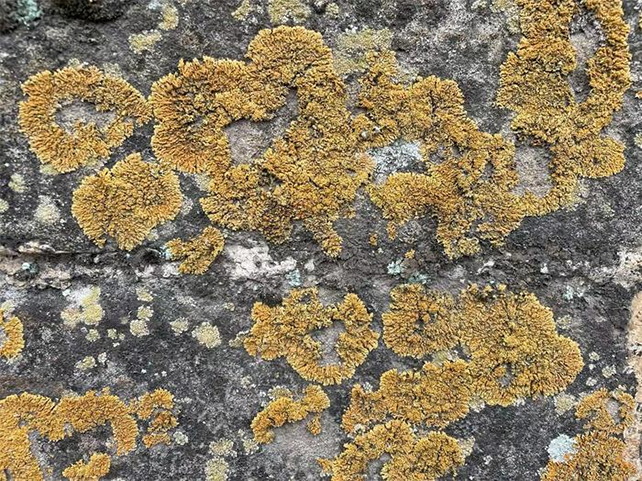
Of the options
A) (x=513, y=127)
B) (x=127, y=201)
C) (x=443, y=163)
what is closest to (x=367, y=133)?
(x=443, y=163)

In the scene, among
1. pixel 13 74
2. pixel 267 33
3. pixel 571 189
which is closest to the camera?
pixel 13 74

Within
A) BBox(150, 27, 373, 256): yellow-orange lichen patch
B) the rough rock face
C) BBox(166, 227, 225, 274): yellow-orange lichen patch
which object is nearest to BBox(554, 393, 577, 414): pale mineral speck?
the rough rock face

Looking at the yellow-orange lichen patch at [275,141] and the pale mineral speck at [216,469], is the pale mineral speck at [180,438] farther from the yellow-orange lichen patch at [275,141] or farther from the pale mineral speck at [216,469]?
the yellow-orange lichen patch at [275,141]

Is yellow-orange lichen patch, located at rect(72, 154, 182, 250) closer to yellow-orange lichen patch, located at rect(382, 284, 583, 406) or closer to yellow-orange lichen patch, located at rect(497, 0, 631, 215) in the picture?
yellow-orange lichen patch, located at rect(382, 284, 583, 406)

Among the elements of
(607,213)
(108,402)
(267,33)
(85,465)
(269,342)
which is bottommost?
(85,465)

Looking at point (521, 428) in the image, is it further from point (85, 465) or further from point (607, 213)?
point (85, 465)

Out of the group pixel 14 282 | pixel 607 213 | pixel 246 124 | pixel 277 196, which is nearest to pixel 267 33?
pixel 246 124

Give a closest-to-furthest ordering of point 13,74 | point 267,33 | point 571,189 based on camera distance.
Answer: point 13,74
point 267,33
point 571,189

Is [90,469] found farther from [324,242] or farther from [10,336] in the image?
[324,242]

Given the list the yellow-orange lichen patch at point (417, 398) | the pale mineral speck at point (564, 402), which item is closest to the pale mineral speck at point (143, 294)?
the yellow-orange lichen patch at point (417, 398)
